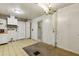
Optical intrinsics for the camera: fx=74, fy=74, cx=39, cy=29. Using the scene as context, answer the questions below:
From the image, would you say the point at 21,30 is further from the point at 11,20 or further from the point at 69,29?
the point at 69,29

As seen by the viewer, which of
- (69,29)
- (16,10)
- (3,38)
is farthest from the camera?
(69,29)

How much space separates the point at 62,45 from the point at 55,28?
1.46 ft

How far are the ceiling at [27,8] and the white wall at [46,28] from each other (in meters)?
0.11

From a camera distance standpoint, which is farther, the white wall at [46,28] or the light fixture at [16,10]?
the white wall at [46,28]

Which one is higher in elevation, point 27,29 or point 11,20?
point 11,20

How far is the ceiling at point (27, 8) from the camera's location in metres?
1.15

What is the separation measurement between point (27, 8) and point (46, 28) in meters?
0.51

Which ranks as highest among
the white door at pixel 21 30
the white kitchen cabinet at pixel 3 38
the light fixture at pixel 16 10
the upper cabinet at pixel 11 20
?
the light fixture at pixel 16 10

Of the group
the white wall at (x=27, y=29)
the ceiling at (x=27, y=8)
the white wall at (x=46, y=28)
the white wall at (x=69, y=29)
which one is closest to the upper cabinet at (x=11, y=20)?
the ceiling at (x=27, y=8)

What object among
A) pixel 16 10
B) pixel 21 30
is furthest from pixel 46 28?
pixel 16 10

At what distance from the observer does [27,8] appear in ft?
4.14

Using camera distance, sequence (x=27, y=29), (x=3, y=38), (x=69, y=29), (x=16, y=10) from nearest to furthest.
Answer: (x=16, y=10) → (x=3, y=38) → (x=27, y=29) → (x=69, y=29)

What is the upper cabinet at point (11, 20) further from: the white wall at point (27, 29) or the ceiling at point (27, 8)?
the white wall at point (27, 29)

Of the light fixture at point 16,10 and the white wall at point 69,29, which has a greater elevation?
the light fixture at point 16,10
